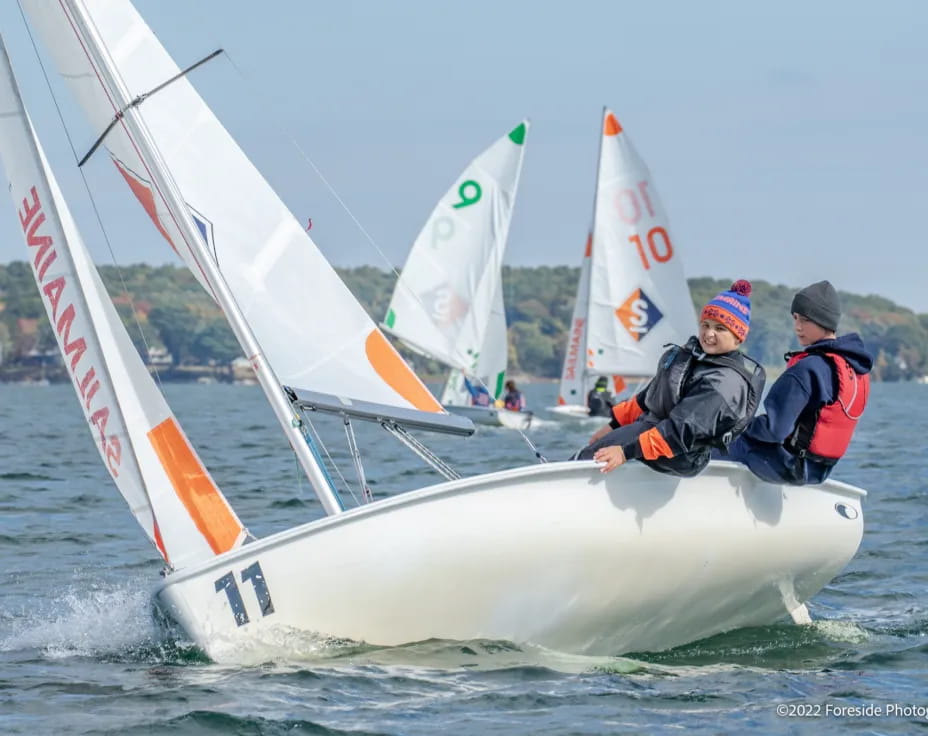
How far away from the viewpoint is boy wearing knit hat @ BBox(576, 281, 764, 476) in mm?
5324

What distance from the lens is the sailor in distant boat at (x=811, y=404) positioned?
5590 mm

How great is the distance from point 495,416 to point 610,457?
→ 721 inches

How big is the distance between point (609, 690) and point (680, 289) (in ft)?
62.7

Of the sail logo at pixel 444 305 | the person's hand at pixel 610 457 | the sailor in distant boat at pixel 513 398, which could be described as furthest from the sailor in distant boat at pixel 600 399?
the person's hand at pixel 610 457

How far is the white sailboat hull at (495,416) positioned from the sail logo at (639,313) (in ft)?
7.20

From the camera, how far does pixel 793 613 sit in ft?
20.9

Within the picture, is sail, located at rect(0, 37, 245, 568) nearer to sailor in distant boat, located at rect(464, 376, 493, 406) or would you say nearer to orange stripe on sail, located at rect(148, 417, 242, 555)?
orange stripe on sail, located at rect(148, 417, 242, 555)

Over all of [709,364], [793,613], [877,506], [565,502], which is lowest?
[877,506]

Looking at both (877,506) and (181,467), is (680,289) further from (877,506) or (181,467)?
(181,467)

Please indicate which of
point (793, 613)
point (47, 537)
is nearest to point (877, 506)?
point (793, 613)

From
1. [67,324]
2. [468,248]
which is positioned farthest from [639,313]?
[67,324]

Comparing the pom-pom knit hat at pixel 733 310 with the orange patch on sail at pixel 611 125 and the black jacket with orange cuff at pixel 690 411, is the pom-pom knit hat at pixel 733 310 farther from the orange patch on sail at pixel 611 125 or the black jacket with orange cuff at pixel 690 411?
the orange patch on sail at pixel 611 125

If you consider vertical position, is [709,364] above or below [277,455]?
above

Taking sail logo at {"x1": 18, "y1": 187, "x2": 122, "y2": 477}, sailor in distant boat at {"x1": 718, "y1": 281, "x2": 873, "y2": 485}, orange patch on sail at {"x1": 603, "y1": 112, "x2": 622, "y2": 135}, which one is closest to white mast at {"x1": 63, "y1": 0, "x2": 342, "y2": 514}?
sail logo at {"x1": 18, "y1": 187, "x2": 122, "y2": 477}
